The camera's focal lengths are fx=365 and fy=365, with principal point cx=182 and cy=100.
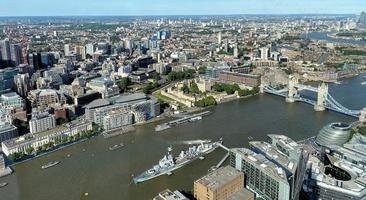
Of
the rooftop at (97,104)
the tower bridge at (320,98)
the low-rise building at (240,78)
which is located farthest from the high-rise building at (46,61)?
the tower bridge at (320,98)

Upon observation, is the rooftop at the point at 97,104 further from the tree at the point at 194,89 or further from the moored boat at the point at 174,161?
the tree at the point at 194,89

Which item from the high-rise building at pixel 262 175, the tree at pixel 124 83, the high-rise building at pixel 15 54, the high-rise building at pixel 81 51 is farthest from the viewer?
the high-rise building at pixel 81 51

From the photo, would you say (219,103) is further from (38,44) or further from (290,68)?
(38,44)

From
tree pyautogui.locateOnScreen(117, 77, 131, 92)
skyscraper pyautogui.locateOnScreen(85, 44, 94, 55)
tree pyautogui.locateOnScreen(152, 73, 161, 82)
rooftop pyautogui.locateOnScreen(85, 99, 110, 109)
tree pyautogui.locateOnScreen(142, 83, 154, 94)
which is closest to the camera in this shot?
rooftop pyautogui.locateOnScreen(85, 99, 110, 109)

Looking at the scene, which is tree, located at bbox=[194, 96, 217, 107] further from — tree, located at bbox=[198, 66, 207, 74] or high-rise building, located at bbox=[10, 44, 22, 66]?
high-rise building, located at bbox=[10, 44, 22, 66]

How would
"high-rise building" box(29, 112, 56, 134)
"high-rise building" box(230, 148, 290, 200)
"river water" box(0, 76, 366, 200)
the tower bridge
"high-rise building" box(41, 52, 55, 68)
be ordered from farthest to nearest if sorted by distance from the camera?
"high-rise building" box(41, 52, 55, 68) < the tower bridge < "high-rise building" box(29, 112, 56, 134) < "river water" box(0, 76, 366, 200) < "high-rise building" box(230, 148, 290, 200)

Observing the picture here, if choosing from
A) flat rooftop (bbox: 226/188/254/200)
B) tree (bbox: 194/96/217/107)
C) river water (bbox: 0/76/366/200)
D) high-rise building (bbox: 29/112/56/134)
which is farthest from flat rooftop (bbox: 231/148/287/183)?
tree (bbox: 194/96/217/107)

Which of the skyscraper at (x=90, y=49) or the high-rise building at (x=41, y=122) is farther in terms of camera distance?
the skyscraper at (x=90, y=49)

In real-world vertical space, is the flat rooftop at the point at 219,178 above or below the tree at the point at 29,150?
above
